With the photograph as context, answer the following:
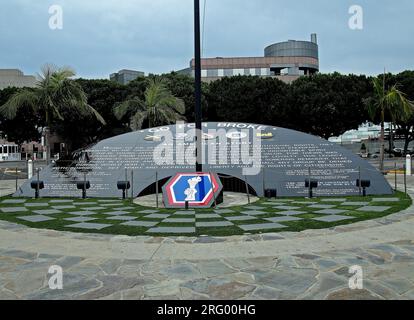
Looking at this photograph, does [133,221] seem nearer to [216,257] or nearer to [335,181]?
[216,257]

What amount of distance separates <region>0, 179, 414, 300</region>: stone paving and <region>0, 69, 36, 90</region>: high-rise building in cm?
8342

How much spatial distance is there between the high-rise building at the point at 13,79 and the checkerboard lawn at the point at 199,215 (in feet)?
255

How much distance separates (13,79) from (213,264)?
292 feet

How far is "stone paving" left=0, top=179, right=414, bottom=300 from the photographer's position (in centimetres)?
484

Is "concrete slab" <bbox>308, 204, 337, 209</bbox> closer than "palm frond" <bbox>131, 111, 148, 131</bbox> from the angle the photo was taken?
Yes

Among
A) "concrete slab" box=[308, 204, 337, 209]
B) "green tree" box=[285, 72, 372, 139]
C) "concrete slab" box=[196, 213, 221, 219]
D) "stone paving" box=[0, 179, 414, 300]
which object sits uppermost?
"green tree" box=[285, 72, 372, 139]

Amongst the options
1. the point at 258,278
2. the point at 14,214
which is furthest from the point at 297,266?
the point at 14,214

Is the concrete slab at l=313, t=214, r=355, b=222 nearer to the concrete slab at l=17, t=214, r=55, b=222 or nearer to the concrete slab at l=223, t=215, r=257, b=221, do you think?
the concrete slab at l=223, t=215, r=257, b=221

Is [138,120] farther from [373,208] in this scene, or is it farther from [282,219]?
[373,208]

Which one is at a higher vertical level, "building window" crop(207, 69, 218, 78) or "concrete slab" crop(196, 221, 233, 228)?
"building window" crop(207, 69, 218, 78)

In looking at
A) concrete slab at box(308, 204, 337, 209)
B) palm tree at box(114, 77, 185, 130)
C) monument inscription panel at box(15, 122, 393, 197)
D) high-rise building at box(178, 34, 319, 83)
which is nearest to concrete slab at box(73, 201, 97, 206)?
monument inscription panel at box(15, 122, 393, 197)

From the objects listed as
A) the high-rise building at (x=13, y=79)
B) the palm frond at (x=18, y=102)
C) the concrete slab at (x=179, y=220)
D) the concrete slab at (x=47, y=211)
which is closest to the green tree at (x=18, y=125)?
the palm frond at (x=18, y=102)

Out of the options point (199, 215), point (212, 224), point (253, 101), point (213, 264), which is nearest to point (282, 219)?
point (212, 224)
